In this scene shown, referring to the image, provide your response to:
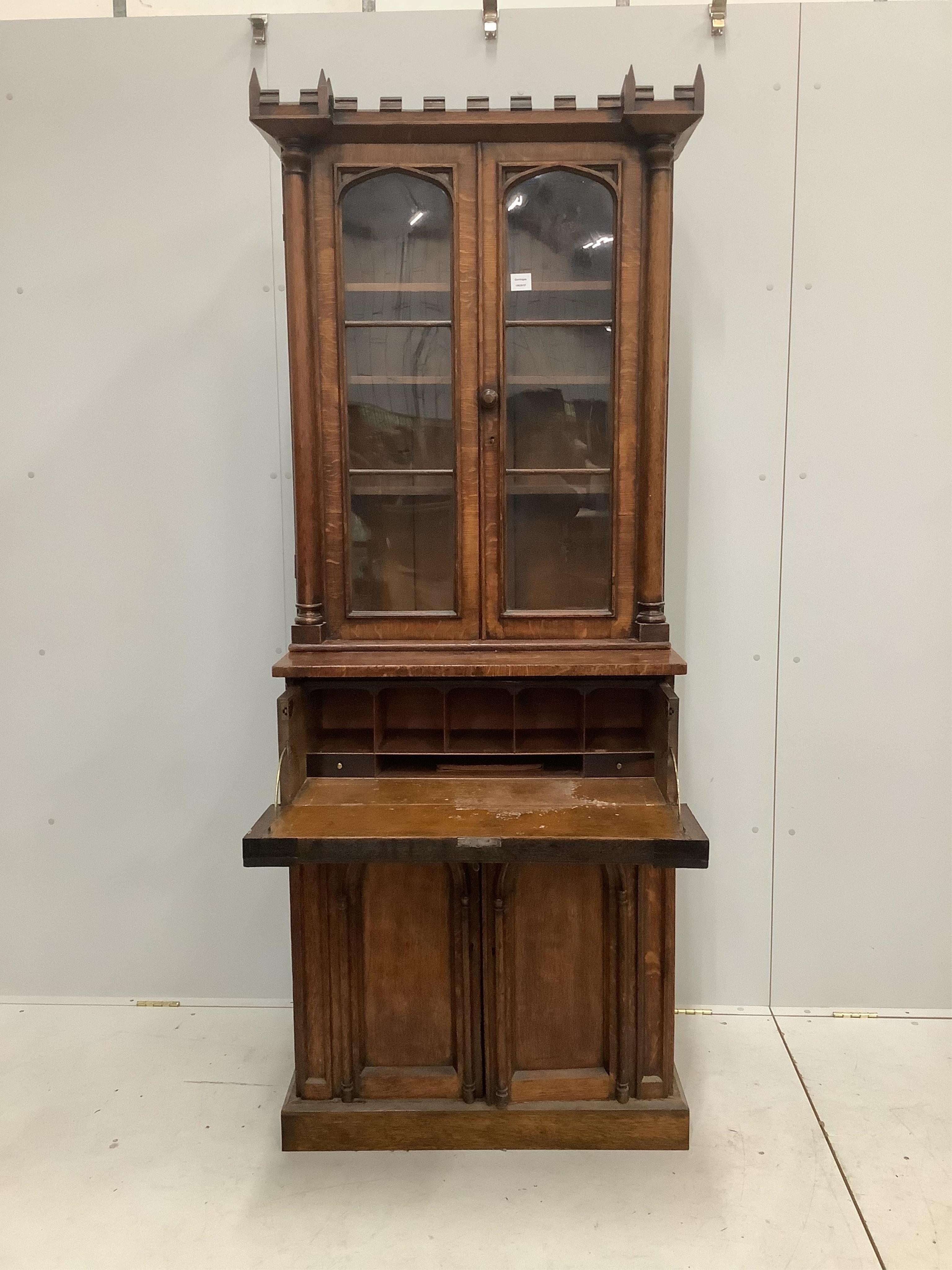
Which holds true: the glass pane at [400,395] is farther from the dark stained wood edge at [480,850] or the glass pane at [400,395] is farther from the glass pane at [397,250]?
the dark stained wood edge at [480,850]

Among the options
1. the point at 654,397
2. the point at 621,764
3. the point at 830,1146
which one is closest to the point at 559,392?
the point at 654,397

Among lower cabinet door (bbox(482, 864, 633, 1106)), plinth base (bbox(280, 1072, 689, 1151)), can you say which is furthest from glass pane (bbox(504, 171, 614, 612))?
plinth base (bbox(280, 1072, 689, 1151))

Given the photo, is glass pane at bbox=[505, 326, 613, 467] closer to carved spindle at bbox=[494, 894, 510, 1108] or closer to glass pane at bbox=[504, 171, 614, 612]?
glass pane at bbox=[504, 171, 614, 612]

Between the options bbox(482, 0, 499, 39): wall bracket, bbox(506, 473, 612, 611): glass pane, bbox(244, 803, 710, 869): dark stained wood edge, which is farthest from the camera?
bbox(482, 0, 499, 39): wall bracket

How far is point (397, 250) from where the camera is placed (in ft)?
5.94

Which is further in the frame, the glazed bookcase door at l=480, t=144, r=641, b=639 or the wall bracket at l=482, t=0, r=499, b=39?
the wall bracket at l=482, t=0, r=499, b=39

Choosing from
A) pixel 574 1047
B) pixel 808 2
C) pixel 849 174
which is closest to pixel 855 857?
pixel 574 1047

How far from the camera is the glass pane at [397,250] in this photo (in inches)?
70.4

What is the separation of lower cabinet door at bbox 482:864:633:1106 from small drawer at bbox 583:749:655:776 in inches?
8.3

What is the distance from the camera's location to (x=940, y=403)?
223cm

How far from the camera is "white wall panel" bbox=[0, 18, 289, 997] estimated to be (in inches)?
87.0

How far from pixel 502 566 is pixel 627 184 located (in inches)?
32.1

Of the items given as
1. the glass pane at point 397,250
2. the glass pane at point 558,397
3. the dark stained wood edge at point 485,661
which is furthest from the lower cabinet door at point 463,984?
the glass pane at point 397,250

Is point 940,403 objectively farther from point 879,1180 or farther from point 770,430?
point 879,1180
